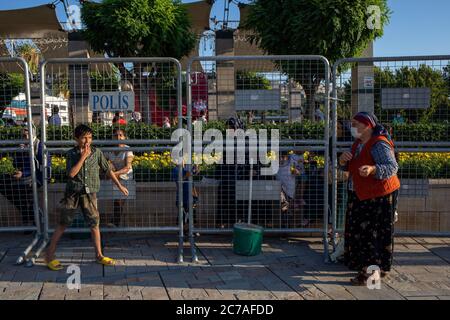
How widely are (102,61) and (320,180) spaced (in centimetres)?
327

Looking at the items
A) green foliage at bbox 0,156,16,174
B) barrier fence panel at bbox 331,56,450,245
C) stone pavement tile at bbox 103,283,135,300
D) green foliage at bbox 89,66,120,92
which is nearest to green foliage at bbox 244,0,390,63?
barrier fence panel at bbox 331,56,450,245

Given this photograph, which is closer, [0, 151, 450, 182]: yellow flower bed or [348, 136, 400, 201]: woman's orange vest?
[348, 136, 400, 201]: woman's orange vest

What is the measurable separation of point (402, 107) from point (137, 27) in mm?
7300

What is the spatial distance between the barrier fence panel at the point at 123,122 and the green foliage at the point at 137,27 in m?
Answer: 5.14

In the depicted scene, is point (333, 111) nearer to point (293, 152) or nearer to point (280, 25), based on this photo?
point (293, 152)

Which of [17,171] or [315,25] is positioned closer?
[17,171]

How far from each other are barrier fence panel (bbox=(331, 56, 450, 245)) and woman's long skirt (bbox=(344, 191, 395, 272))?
0.94 meters

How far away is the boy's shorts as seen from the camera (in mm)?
5332

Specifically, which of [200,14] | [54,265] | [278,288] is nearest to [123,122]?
[54,265]

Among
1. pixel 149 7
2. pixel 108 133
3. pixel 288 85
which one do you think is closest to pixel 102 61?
pixel 108 133

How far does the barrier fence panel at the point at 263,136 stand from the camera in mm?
5812

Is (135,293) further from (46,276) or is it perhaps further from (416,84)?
(416,84)

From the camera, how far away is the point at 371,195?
475 centimetres

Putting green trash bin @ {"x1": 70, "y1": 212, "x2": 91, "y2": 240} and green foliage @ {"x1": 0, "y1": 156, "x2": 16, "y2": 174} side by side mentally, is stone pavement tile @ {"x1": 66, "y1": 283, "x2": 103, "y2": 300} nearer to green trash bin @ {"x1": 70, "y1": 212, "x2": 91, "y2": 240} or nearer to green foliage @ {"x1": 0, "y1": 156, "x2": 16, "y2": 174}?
green trash bin @ {"x1": 70, "y1": 212, "x2": 91, "y2": 240}
